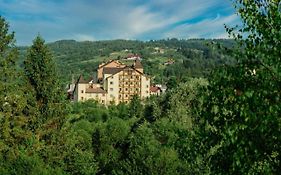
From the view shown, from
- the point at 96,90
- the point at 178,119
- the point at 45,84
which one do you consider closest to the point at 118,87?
the point at 96,90

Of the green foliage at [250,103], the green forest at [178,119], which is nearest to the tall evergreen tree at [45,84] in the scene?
the green forest at [178,119]

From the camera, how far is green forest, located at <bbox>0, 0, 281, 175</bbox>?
7.94m

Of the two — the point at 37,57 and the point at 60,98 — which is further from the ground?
the point at 37,57

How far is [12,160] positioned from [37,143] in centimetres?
192

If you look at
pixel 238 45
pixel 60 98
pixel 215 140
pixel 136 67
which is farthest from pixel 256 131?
pixel 136 67

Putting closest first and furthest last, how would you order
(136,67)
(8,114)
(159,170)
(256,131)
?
1. (256,131)
2. (8,114)
3. (159,170)
4. (136,67)

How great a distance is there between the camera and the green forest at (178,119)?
7.94m

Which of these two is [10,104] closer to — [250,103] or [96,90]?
[250,103]

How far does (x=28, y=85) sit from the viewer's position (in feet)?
93.4

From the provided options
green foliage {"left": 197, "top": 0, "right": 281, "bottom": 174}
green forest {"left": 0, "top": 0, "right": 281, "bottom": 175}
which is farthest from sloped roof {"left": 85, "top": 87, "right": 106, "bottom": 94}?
green foliage {"left": 197, "top": 0, "right": 281, "bottom": 174}

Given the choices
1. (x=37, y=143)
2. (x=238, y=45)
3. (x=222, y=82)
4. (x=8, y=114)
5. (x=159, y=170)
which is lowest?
(x=159, y=170)

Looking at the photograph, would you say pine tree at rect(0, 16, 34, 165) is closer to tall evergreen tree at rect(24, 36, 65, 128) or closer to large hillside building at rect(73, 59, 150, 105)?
tall evergreen tree at rect(24, 36, 65, 128)

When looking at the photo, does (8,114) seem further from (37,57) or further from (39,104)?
(37,57)

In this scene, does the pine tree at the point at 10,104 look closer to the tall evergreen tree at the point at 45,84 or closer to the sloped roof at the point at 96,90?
the tall evergreen tree at the point at 45,84
